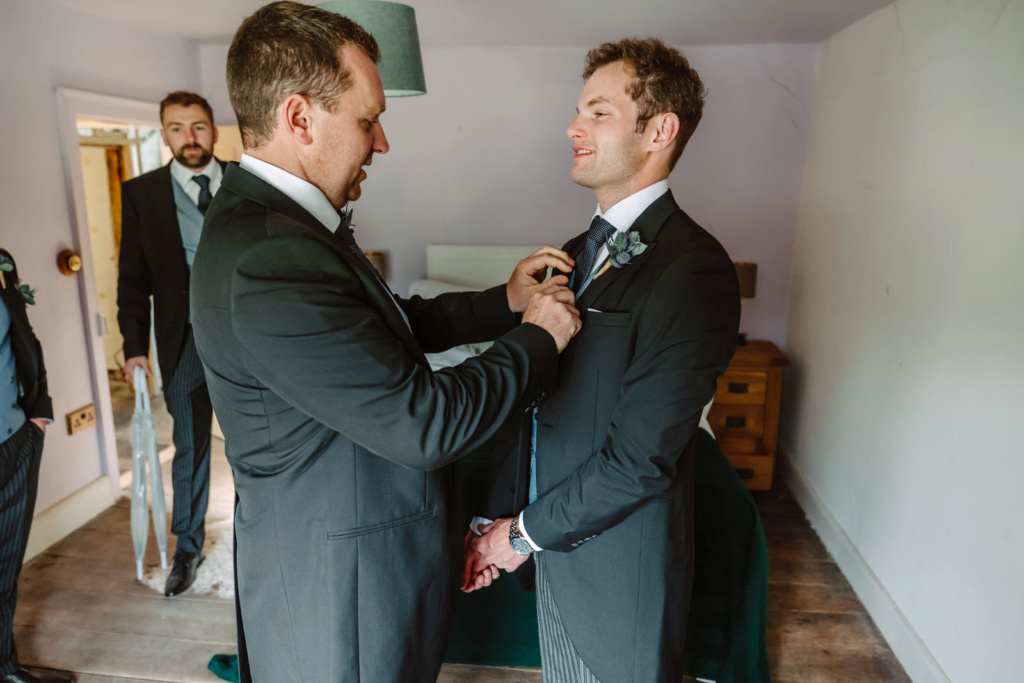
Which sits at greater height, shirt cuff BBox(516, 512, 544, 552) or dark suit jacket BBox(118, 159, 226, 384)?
dark suit jacket BBox(118, 159, 226, 384)

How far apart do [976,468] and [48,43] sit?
12.3 ft

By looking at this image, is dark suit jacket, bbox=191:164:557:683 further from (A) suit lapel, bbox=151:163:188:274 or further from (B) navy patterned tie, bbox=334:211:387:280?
(A) suit lapel, bbox=151:163:188:274

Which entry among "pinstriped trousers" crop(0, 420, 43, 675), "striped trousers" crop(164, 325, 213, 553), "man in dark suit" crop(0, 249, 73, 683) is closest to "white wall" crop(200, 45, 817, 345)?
"striped trousers" crop(164, 325, 213, 553)

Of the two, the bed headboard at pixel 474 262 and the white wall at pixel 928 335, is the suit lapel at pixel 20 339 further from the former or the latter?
the white wall at pixel 928 335

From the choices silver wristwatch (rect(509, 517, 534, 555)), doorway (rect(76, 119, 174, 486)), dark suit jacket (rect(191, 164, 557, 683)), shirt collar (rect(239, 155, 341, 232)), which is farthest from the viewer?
doorway (rect(76, 119, 174, 486))

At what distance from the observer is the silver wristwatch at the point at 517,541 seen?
1.36m

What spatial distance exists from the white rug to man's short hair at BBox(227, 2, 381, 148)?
2220 mm

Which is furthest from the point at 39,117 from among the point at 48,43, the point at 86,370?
the point at 86,370

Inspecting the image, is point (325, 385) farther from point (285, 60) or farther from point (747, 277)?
point (747, 277)

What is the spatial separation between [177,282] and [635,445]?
2.23 meters

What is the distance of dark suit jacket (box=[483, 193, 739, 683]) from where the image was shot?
118cm

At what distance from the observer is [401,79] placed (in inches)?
73.2

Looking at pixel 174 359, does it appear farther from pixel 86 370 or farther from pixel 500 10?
pixel 500 10

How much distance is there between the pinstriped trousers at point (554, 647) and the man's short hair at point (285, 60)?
3.20 feet
